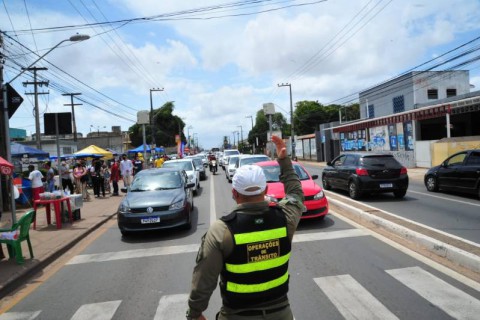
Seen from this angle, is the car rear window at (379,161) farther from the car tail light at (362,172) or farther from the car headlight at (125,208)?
the car headlight at (125,208)

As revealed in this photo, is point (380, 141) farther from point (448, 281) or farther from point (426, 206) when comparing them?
point (448, 281)

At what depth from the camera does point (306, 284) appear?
532 centimetres

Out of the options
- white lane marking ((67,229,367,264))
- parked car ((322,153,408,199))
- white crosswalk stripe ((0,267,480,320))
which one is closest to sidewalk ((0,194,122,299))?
white lane marking ((67,229,367,264))

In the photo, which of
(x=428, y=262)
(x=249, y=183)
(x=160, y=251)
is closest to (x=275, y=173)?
(x=160, y=251)

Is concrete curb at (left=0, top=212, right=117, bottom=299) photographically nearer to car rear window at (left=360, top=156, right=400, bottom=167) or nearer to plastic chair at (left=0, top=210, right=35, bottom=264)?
plastic chair at (left=0, top=210, right=35, bottom=264)

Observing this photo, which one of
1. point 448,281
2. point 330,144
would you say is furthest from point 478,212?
point 330,144

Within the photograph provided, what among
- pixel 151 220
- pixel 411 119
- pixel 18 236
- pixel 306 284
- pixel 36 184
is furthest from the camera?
pixel 411 119

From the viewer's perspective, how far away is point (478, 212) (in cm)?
1006

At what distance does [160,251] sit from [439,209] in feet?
25.1

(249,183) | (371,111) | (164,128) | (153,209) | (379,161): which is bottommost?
(153,209)

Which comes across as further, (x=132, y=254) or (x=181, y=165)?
(x=181, y=165)

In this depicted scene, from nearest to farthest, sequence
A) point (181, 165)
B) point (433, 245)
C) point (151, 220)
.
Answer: point (433, 245)
point (151, 220)
point (181, 165)

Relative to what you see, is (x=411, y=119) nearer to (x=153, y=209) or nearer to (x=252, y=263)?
(x=153, y=209)

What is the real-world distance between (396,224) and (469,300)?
3706 millimetres
